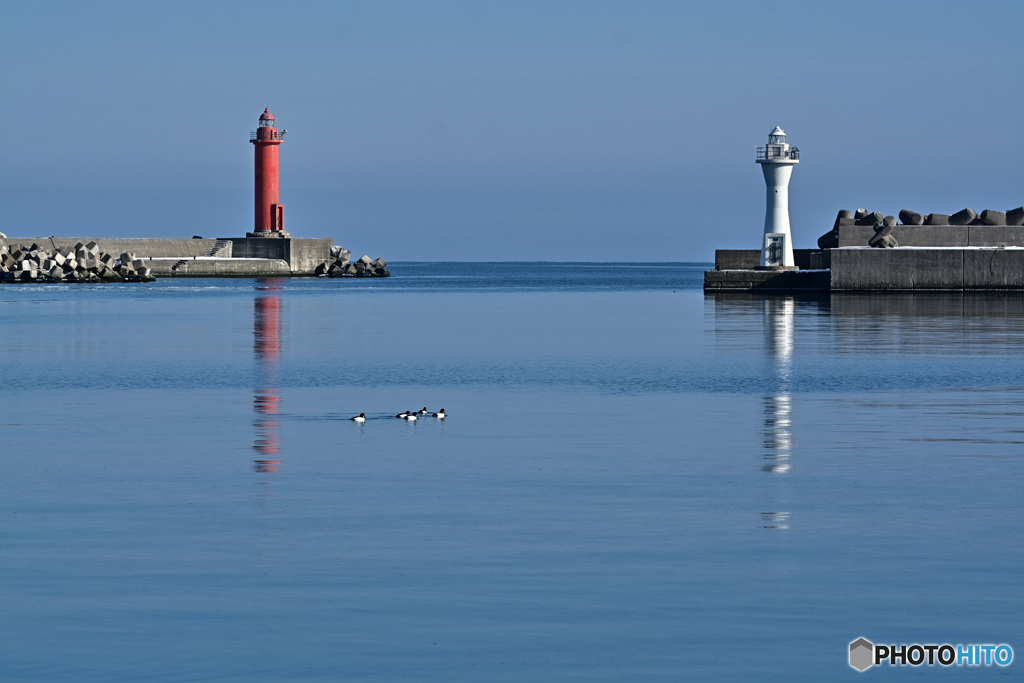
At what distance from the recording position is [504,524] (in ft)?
27.2

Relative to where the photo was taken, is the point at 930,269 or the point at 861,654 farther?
the point at 930,269

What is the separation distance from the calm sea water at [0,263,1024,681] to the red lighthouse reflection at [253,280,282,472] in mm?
83

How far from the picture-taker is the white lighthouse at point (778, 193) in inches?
2041

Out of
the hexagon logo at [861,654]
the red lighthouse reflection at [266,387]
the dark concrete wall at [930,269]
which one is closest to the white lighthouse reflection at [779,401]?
the red lighthouse reflection at [266,387]

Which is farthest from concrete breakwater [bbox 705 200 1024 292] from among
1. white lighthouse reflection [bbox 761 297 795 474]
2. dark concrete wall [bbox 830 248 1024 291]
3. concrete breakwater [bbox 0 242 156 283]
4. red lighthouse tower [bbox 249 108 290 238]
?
concrete breakwater [bbox 0 242 156 283]

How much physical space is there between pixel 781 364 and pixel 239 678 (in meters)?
17.5

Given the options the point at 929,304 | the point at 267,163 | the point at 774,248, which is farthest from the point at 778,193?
the point at 267,163

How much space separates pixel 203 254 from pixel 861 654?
82.4 meters

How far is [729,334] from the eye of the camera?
102ft

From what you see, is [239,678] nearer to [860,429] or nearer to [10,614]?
[10,614]

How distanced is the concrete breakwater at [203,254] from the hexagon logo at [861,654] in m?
76.1

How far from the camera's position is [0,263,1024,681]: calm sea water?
5.82m

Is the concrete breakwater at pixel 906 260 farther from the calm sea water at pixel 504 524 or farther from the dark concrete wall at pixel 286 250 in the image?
the calm sea water at pixel 504 524

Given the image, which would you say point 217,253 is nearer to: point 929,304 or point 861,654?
point 929,304
